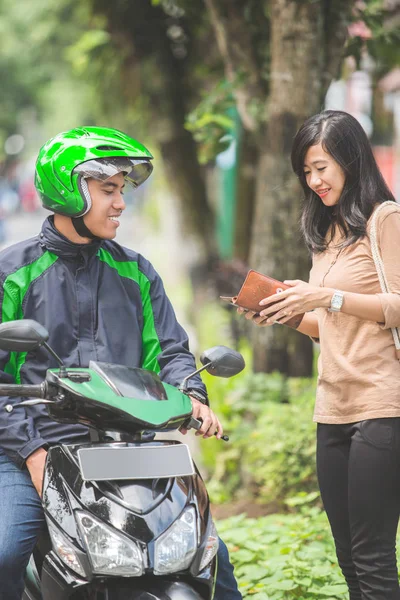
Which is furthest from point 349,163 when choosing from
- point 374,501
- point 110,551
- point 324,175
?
point 110,551

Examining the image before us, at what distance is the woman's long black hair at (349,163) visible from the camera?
3497mm

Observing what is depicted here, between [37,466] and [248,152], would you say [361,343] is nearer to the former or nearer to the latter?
[37,466]

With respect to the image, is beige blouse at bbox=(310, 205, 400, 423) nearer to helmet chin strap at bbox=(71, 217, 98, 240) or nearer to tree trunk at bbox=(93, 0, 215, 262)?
helmet chin strap at bbox=(71, 217, 98, 240)

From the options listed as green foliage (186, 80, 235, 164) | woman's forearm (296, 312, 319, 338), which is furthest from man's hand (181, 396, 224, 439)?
green foliage (186, 80, 235, 164)

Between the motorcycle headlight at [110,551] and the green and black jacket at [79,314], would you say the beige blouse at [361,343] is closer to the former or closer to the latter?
the green and black jacket at [79,314]

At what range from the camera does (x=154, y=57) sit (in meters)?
11.1

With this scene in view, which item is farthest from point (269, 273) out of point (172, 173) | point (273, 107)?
point (172, 173)

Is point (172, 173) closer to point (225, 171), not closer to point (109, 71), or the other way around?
point (109, 71)

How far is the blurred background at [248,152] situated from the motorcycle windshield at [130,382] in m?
1.80

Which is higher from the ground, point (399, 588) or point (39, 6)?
point (39, 6)

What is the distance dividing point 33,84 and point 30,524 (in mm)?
44097

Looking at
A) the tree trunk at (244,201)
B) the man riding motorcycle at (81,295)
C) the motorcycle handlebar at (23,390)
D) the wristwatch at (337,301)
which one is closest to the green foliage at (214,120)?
the tree trunk at (244,201)

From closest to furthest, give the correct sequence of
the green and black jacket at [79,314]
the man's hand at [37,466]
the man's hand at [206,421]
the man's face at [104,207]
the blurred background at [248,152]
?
the man's hand at [37,466], the man's hand at [206,421], the green and black jacket at [79,314], the man's face at [104,207], the blurred background at [248,152]

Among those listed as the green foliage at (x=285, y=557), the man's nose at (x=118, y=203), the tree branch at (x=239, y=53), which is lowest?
the green foliage at (x=285, y=557)
